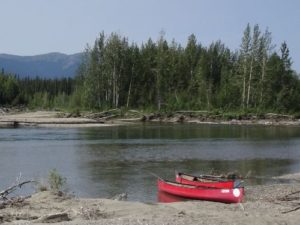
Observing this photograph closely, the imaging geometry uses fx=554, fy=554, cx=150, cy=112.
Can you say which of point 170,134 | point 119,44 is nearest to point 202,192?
point 170,134

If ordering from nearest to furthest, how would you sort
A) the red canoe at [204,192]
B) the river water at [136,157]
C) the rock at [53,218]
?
the rock at [53,218]
the red canoe at [204,192]
the river water at [136,157]

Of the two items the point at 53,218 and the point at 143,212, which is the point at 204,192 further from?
the point at 53,218

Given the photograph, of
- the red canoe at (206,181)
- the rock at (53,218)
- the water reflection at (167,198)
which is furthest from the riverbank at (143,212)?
the water reflection at (167,198)

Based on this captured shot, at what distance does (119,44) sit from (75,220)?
95556 millimetres

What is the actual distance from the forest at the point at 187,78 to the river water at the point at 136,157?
108 feet

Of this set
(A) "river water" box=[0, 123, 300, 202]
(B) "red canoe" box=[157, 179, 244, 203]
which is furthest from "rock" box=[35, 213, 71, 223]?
(A) "river water" box=[0, 123, 300, 202]

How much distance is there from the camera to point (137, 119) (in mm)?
101938

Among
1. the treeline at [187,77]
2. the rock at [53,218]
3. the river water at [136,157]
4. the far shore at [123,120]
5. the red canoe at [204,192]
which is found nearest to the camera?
the rock at [53,218]

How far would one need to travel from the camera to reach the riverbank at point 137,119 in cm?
9250

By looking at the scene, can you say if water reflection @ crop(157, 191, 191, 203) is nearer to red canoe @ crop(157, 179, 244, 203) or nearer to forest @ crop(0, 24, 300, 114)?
red canoe @ crop(157, 179, 244, 203)

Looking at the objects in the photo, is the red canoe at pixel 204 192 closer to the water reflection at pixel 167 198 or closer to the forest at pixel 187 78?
the water reflection at pixel 167 198

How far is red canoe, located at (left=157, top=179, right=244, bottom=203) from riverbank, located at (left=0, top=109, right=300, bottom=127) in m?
63.4

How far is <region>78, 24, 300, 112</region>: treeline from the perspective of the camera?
4080 inches

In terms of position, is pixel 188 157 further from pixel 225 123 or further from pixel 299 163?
pixel 225 123
